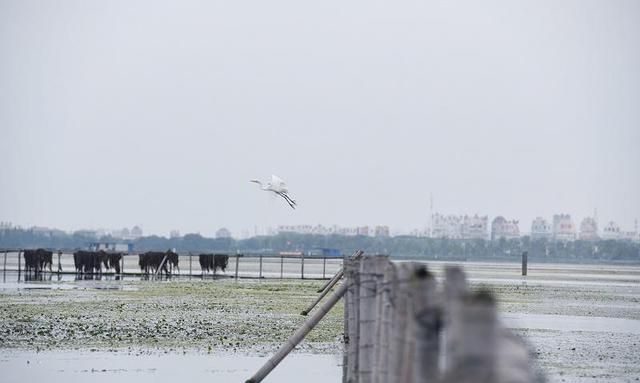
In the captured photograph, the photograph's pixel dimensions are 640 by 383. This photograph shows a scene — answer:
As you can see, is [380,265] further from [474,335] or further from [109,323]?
[109,323]

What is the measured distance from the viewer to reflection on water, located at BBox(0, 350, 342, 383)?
21547 millimetres

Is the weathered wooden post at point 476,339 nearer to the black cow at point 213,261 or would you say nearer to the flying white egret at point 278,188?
the flying white egret at point 278,188

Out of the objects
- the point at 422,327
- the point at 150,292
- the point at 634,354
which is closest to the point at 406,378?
the point at 422,327

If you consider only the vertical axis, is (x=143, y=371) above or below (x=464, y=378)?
below

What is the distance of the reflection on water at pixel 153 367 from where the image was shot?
70.7 ft

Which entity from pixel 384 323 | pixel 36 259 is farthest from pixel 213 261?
pixel 384 323

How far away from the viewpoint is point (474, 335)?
20.5ft

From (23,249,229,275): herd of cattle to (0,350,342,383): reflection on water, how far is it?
49.2 metres

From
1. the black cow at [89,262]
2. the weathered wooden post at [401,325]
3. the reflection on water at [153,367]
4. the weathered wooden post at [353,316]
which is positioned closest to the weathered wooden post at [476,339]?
the weathered wooden post at [401,325]

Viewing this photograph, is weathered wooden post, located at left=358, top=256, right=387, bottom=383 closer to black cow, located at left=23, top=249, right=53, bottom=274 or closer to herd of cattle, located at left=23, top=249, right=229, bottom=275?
herd of cattle, located at left=23, top=249, right=229, bottom=275

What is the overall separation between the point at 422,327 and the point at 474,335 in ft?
5.08

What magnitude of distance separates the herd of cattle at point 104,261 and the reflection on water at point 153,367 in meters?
49.2

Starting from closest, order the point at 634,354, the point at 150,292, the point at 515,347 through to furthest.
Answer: the point at 515,347 < the point at 634,354 < the point at 150,292

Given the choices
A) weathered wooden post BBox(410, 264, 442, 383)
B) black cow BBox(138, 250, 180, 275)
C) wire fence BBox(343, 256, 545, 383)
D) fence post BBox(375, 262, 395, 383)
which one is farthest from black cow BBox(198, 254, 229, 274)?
weathered wooden post BBox(410, 264, 442, 383)
